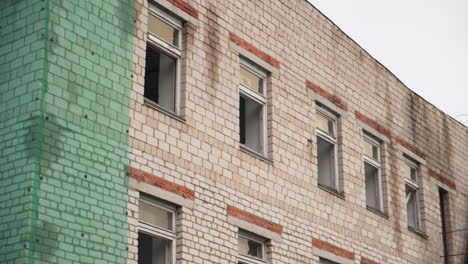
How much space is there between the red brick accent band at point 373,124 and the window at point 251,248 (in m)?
5.10

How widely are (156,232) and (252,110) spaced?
4.20m

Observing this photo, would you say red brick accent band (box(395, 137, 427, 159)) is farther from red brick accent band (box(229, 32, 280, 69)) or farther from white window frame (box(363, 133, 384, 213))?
red brick accent band (box(229, 32, 280, 69))

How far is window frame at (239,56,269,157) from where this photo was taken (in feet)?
59.0

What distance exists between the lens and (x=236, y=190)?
16.8m

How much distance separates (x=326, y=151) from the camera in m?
20.5

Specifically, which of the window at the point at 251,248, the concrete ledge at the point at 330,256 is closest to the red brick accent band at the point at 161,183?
the window at the point at 251,248

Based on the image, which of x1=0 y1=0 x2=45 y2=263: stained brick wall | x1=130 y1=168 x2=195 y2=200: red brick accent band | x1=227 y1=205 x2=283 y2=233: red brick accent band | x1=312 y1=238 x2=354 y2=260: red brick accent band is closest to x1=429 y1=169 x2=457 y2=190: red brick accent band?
x1=312 y1=238 x2=354 y2=260: red brick accent band

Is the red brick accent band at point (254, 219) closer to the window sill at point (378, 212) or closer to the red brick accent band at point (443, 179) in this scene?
the window sill at point (378, 212)

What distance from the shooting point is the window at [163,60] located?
16.1 meters

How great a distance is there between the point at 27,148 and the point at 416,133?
13.0 metres

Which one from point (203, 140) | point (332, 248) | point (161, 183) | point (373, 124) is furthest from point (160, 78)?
point (373, 124)

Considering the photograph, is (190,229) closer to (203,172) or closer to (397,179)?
(203,172)

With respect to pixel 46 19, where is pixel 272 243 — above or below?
below

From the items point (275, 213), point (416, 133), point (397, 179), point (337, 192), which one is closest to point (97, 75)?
point (275, 213)
